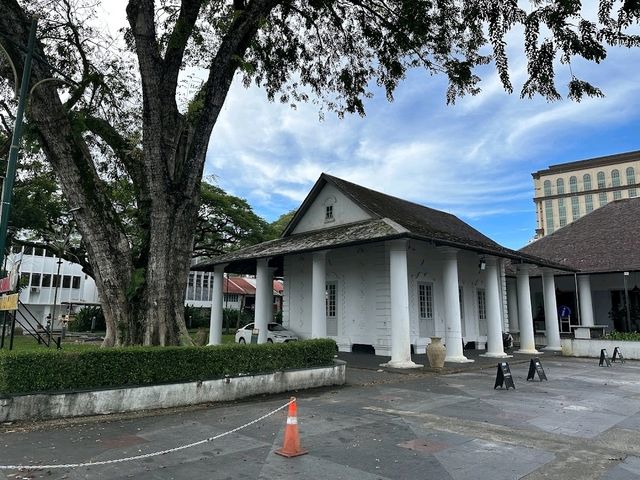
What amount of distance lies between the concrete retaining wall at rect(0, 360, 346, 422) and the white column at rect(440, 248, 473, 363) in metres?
6.98

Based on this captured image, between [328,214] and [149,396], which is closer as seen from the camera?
[149,396]

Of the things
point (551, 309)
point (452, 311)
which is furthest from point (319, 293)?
point (551, 309)

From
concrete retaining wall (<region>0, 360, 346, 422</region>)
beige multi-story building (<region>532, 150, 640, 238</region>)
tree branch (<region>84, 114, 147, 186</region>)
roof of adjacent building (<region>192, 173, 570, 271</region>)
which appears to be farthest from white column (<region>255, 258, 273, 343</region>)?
beige multi-story building (<region>532, 150, 640, 238</region>)

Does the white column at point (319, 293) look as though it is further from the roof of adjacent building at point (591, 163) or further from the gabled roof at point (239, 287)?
the roof of adjacent building at point (591, 163)

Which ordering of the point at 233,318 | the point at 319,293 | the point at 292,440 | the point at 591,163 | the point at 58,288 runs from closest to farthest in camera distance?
the point at 292,440
the point at 319,293
the point at 233,318
the point at 58,288
the point at 591,163

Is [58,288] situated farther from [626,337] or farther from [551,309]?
[626,337]

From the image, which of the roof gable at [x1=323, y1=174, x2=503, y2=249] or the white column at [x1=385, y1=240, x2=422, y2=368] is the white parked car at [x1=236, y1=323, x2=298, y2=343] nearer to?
the white column at [x1=385, y1=240, x2=422, y2=368]

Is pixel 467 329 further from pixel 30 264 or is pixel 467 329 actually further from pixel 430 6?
pixel 30 264

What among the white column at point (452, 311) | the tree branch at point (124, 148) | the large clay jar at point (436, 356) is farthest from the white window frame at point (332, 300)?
the tree branch at point (124, 148)

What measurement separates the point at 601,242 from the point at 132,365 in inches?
1050

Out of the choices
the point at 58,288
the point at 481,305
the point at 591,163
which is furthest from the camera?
the point at 591,163

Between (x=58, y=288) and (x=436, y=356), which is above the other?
(x=58, y=288)

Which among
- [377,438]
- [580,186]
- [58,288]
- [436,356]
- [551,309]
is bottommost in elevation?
[377,438]

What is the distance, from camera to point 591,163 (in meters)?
113
